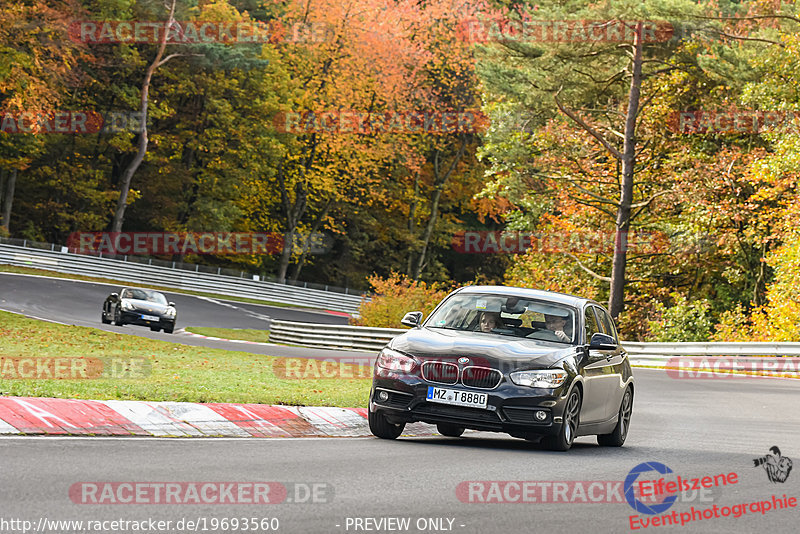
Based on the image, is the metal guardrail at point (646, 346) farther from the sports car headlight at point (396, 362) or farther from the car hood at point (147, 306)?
the sports car headlight at point (396, 362)

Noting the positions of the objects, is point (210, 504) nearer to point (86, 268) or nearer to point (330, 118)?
point (86, 268)

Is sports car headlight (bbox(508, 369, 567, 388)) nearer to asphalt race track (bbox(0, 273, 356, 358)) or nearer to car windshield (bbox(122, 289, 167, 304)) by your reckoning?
asphalt race track (bbox(0, 273, 356, 358))

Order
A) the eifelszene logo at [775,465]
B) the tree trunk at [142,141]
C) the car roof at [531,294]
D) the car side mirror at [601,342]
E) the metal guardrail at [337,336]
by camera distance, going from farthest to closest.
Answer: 1. the tree trunk at [142,141]
2. the metal guardrail at [337,336]
3. the car roof at [531,294]
4. the car side mirror at [601,342]
5. the eifelszene logo at [775,465]

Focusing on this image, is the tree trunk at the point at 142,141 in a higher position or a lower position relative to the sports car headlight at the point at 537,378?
higher

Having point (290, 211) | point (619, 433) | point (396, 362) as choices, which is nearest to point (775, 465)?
point (619, 433)

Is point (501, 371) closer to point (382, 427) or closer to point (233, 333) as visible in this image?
point (382, 427)

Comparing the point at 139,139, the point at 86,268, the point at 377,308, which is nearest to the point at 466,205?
the point at 139,139

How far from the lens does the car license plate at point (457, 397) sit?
10.9 m

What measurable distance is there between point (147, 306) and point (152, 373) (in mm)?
17931

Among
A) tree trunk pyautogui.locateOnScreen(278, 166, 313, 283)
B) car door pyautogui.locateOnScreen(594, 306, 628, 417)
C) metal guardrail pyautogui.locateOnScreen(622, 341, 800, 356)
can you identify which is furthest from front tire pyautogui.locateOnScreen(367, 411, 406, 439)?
tree trunk pyautogui.locateOnScreen(278, 166, 313, 283)

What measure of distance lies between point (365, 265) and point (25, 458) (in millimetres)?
65950

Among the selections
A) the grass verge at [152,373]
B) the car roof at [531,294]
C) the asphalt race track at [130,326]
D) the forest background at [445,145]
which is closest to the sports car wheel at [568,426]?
the car roof at [531,294]

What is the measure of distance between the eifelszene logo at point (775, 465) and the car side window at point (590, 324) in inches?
88.1

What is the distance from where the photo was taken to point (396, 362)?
11320 millimetres
